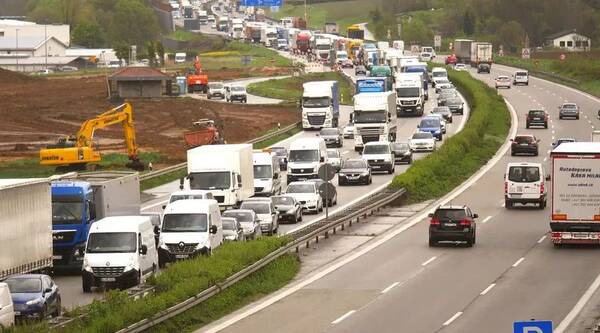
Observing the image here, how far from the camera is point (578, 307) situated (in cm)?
3503

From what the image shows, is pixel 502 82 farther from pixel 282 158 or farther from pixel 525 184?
pixel 525 184

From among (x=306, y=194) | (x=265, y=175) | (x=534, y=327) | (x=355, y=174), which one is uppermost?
(x=534, y=327)

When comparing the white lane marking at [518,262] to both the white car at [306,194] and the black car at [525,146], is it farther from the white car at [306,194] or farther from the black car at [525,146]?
the black car at [525,146]

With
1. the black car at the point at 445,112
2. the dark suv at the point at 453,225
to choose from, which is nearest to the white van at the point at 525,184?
the dark suv at the point at 453,225

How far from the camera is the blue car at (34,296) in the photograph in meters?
31.1

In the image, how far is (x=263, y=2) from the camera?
176 metres

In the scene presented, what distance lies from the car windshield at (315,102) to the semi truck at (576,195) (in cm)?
4940

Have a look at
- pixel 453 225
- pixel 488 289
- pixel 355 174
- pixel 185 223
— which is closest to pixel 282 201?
pixel 453 225

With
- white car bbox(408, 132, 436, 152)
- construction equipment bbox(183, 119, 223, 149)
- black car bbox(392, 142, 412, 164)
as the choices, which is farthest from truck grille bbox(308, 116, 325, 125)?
black car bbox(392, 142, 412, 164)

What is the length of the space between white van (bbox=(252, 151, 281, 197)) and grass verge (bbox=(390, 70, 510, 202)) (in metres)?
5.04

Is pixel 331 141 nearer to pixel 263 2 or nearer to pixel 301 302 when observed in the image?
pixel 301 302

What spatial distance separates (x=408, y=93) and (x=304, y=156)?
36.5 m

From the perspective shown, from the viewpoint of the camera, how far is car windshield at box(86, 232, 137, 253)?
38094 millimetres

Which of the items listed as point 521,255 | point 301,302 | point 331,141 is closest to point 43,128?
point 331,141
